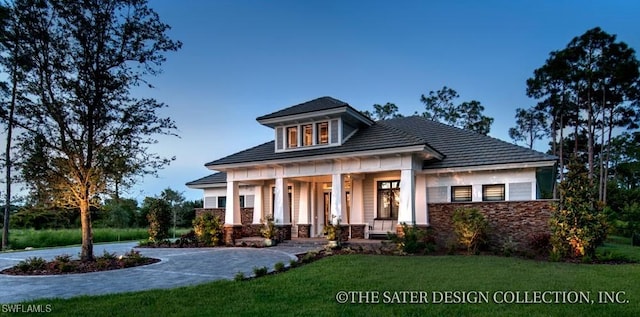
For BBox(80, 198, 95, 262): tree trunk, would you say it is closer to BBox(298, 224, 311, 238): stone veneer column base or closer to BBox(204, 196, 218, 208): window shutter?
BBox(298, 224, 311, 238): stone veneer column base

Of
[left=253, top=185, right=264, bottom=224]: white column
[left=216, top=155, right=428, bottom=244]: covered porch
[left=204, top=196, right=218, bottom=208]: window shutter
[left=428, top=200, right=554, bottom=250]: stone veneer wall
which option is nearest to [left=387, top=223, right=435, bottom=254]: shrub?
[left=216, top=155, right=428, bottom=244]: covered porch

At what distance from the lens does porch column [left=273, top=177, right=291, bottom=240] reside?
17172 millimetres

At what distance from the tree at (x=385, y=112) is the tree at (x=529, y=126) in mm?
13331

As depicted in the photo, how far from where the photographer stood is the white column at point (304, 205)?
62.5ft

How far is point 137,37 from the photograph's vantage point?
40.6 ft

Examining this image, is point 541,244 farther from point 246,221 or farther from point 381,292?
point 246,221

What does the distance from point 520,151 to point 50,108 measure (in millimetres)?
15452

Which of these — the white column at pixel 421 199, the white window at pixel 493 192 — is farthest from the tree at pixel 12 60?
the white window at pixel 493 192

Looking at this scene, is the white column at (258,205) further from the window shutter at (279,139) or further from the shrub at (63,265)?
the shrub at (63,265)

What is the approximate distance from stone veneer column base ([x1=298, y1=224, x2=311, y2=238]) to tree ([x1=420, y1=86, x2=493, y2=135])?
65.5ft

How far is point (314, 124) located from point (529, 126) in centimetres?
3042

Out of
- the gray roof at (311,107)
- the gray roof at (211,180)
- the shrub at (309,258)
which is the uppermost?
the gray roof at (311,107)

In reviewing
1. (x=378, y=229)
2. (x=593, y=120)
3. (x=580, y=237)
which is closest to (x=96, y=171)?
(x=378, y=229)

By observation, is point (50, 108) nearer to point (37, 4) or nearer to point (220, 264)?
point (37, 4)
